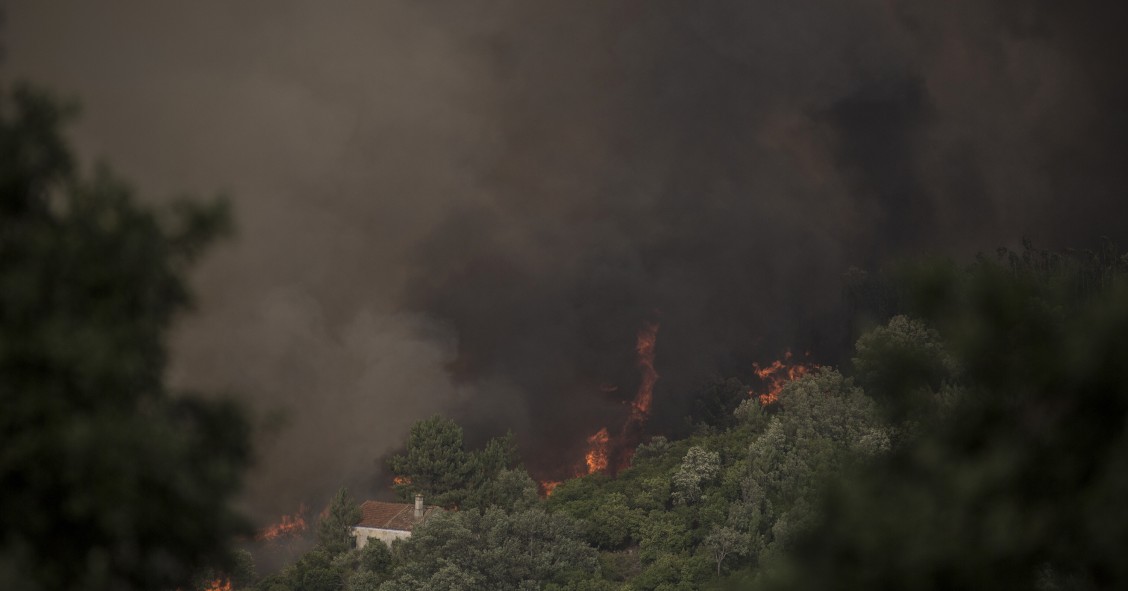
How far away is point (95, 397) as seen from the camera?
9125 mm

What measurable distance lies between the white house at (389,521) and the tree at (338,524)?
118 cm

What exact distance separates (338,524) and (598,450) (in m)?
32.9

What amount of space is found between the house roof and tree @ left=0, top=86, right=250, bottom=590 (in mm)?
66076

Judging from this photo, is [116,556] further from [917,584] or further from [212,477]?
[917,584]

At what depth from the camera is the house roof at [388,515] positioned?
76562mm

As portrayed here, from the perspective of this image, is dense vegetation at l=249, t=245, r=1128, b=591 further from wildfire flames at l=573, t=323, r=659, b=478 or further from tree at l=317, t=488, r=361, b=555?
wildfire flames at l=573, t=323, r=659, b=478

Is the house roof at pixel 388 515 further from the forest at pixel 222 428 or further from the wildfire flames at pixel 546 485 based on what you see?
the forest at pixel 222 428

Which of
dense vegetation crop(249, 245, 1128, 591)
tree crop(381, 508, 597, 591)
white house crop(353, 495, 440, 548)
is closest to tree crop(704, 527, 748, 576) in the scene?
tree crop(381, 508, 597, 591)

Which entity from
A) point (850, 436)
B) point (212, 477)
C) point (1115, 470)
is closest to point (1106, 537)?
point (1115, 470)

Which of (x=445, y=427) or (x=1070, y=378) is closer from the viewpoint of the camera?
(x=1070, y=378)

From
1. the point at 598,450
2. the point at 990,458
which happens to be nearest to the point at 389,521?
the point at 598,450

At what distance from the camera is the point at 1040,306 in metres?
10.2

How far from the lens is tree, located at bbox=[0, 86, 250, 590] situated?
347 inches

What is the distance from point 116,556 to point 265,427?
7.27 feet
